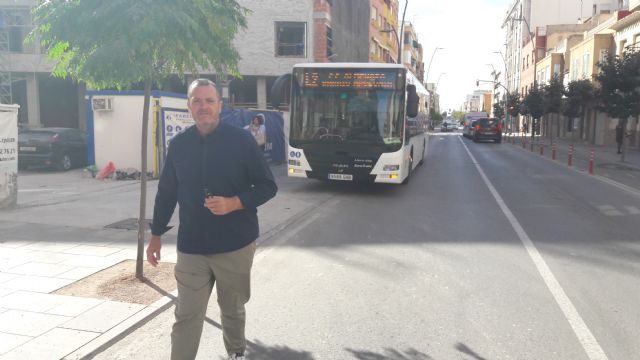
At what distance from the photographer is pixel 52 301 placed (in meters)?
4.96

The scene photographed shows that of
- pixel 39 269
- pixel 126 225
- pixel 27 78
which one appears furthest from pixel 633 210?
pixel 27 78

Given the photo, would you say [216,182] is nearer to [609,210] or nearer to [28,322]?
[28,322]

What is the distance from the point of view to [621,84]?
72.5ft

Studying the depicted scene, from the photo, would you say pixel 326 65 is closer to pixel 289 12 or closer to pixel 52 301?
pixel 52 301

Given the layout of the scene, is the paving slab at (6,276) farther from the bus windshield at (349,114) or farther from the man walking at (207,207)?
the bus windshield at (349,114)

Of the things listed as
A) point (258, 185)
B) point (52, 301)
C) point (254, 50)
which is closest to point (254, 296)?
point (52, 301)

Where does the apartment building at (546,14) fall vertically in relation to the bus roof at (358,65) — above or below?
above

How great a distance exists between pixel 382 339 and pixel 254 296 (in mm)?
1579

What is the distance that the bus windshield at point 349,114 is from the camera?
12023 mm

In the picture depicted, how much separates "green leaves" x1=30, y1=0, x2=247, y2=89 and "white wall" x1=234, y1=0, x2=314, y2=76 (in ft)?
88.0

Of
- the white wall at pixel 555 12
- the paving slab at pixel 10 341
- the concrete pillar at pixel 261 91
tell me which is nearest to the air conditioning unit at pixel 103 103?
the paving slab at pixel 10 341

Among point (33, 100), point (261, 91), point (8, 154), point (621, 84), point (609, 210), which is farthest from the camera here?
point (33, 100)

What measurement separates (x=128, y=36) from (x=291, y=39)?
93.9 ft

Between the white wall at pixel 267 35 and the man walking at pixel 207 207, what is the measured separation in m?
29.6
